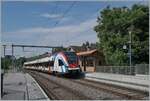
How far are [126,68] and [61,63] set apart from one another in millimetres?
7704

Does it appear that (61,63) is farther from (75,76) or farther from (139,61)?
(139,61)

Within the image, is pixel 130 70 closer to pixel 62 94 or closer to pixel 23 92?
pixel 62 94

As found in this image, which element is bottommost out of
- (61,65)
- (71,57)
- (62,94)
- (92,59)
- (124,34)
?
(62,94)

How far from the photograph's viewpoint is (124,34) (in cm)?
5316

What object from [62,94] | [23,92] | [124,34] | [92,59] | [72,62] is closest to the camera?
[62,94]

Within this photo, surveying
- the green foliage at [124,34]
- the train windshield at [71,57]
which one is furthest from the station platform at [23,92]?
the green foliage at [124,34]

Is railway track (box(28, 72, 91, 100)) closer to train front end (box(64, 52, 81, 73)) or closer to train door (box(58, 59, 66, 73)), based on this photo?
train front end (box(64, 52, 81, 73))

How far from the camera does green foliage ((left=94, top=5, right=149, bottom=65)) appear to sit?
50125 millimetres

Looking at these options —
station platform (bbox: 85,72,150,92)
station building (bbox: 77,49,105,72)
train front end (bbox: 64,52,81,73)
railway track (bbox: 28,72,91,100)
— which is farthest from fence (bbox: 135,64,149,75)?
station building (bbox: 77,49,105,72)

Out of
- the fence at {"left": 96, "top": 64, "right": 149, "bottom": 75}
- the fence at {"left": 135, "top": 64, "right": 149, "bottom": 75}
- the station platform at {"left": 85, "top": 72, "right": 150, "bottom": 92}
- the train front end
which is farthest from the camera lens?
the fence at {"left": 96, "top": 64, "right": 149, "bottom": 75}

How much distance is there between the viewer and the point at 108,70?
50.5 metres

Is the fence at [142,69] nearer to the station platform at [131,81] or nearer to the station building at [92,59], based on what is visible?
the station platform at [131,81]

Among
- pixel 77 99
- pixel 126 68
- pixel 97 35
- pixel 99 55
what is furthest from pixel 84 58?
pixel 77 99

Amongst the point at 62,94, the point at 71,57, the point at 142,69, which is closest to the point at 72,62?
the point at 71,57
